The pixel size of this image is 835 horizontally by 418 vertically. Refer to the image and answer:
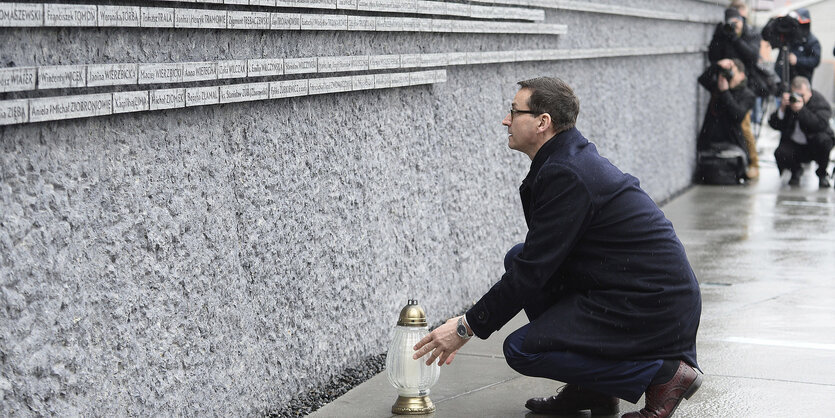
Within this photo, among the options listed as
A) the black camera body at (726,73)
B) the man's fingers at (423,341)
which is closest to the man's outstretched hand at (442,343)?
the man's fingers at (423,341)

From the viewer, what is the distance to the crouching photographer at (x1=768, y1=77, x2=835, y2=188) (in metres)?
14.2

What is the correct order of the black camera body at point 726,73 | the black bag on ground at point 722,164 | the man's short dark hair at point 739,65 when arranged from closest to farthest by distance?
the black camera body at point 726,73 → the man's short dark hair at point 739,65 → the black bag on ground at point 722,164

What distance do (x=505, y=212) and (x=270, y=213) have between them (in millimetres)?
3091

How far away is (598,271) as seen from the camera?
4.61 metres

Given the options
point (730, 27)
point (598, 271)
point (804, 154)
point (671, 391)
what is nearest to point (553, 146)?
point (598, 271)

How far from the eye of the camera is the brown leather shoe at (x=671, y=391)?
4.63 m

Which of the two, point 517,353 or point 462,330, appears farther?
point 517,353

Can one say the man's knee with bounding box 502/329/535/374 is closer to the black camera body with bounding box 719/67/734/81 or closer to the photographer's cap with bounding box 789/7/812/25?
the black camera body with bounding box 719/67/734/81

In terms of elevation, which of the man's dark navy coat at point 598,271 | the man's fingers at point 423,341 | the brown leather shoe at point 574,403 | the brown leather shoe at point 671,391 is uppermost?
the man's dark navy coat at point 598,271

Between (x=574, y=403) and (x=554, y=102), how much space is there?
3.97ft

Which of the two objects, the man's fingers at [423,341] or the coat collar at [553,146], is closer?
the man's fingers at [423,341]

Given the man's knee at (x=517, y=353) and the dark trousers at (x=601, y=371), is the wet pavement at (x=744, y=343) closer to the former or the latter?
the man's knee at (x=517, y=353)

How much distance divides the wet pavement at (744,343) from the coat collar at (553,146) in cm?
101

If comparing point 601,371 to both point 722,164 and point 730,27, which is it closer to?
point 722,164
